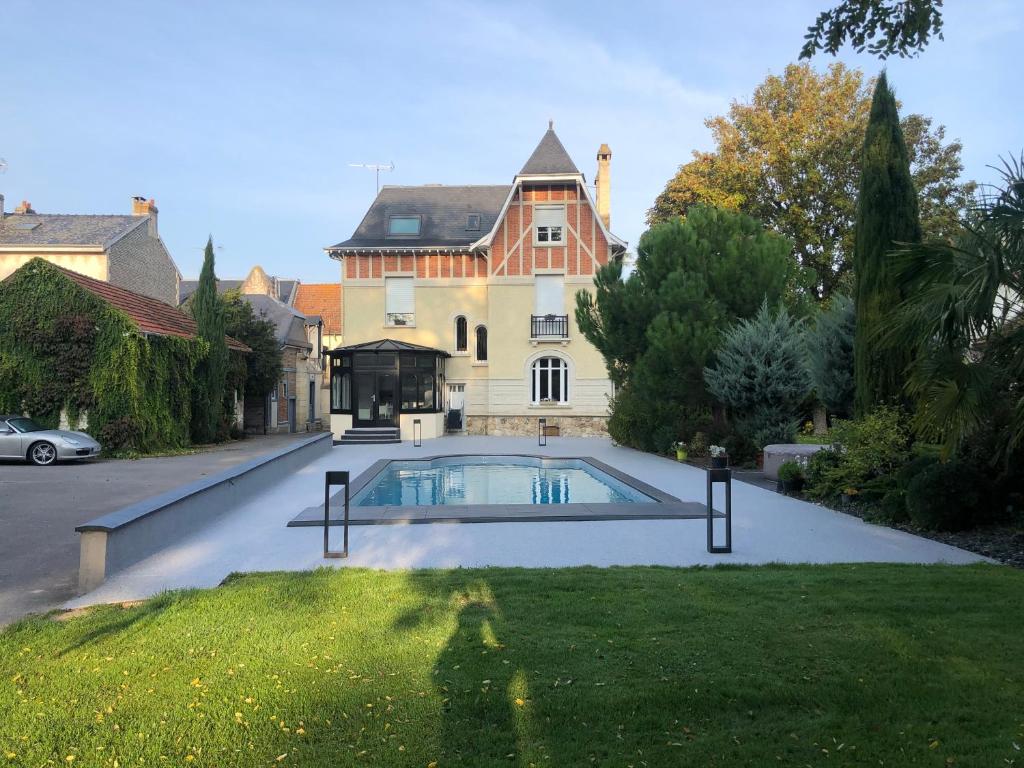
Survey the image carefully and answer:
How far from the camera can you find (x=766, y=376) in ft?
53.4

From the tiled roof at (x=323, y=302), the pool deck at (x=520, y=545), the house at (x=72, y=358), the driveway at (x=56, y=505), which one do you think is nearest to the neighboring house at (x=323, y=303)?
the tiled roof at (x=323, y=302)

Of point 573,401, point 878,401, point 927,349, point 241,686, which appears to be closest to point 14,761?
point 241,686

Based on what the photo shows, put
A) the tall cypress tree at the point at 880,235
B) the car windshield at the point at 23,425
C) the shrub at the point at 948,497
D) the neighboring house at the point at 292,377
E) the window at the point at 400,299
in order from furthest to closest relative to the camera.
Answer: the neighboring house at the point at 292,377, the window at the point at 400,299, the car windshield at the point at 23,425, the tall cypress tree at the point at 880,235, the shrub at the point at 948,497

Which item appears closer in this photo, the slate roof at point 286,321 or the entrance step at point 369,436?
the entrance step at point 369,436

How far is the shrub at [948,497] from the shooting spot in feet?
27.0

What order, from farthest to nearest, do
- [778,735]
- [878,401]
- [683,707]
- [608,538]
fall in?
1. [878,401]
2. [608,538]
3. [683,707]
4. [778,735]

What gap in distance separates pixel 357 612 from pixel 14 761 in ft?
7.48

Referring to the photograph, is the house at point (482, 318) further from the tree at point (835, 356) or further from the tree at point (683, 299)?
the tree at point (835, 356)

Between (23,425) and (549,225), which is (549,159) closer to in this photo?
(549,225)

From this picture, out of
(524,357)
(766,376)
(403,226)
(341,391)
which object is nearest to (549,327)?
(524,357)

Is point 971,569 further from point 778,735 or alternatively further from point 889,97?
point 889,97

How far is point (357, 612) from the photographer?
5117 millimetres

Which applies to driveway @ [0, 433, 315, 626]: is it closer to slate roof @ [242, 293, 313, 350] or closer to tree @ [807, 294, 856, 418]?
tree @ [807, 294, 856, 418]

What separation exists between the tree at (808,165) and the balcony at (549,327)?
6.84 metres
